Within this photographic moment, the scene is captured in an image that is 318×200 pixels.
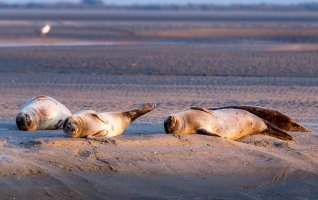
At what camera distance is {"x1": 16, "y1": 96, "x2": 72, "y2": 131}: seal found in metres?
8.68

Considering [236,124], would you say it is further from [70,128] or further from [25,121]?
[25,121]

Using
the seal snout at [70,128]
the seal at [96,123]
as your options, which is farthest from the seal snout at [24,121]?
the seal snout at [70,128]

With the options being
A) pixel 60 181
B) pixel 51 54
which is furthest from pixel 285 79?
pixel 60 181

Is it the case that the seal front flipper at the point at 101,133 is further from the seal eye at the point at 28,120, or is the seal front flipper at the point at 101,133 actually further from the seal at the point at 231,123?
the seal eye at the point at 28,120

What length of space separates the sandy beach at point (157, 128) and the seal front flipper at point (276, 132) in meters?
0.10

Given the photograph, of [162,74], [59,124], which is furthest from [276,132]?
[162,74]

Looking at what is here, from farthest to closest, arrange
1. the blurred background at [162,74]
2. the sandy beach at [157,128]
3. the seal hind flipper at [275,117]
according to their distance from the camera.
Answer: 1. the blurred background at [162,74]
2. the seal hind flipper at [275,117]
3. the sandy beach at [157,128]

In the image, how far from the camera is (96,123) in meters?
8.20

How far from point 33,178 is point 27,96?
7024mm

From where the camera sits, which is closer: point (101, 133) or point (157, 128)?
point (101, 133)

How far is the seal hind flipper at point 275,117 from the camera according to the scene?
913 cm

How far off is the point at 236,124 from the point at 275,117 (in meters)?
0.62

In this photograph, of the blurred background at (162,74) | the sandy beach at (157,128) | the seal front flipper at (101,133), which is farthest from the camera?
the blurred background at (162,74)

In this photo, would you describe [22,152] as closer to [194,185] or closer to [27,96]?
[194,185]
